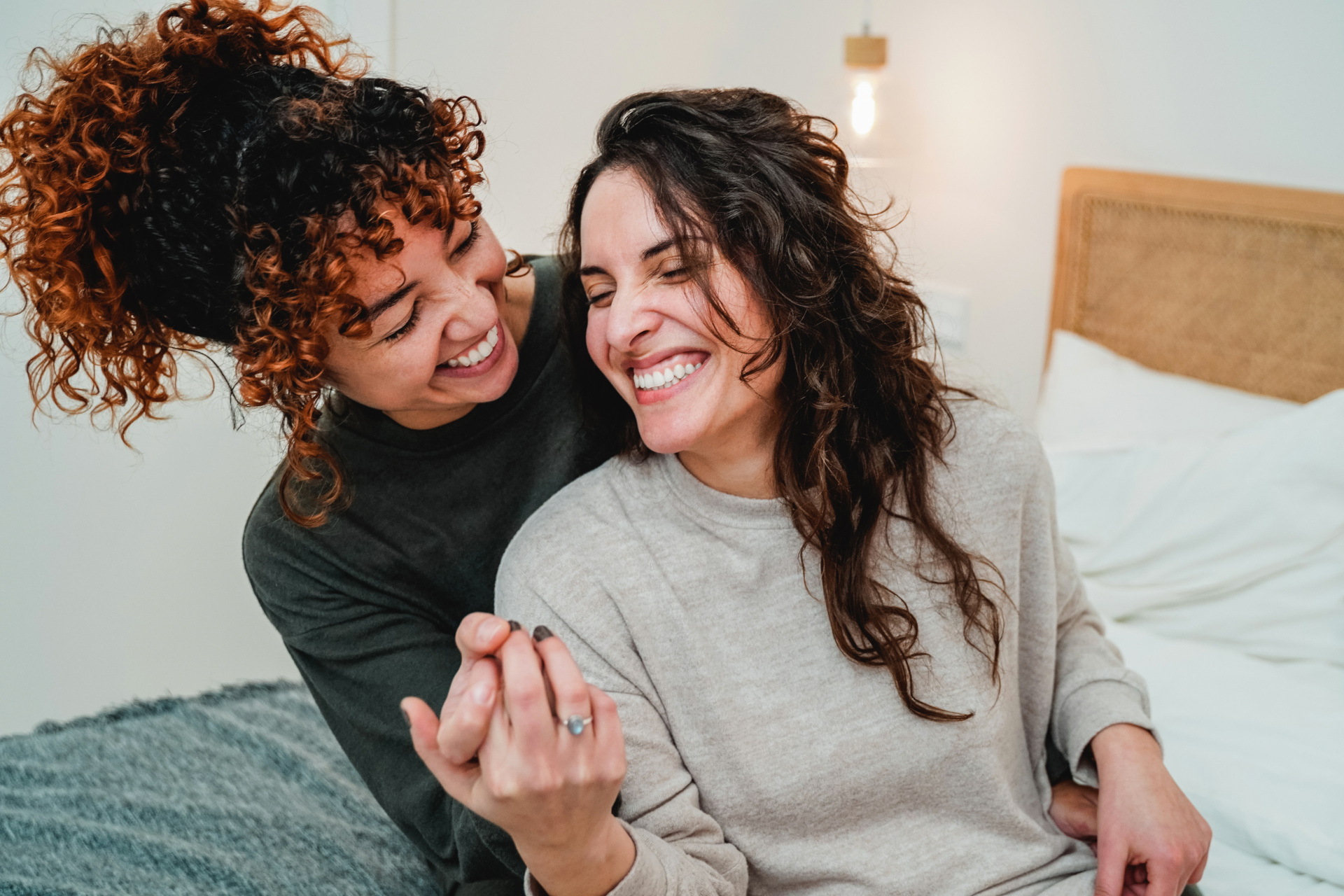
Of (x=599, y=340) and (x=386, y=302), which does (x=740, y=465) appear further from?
(x=386, y=302)

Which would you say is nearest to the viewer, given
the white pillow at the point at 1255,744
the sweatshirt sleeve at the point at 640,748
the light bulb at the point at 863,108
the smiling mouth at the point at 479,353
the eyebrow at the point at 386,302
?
the sweatshirt sleeve at the point at 640,748

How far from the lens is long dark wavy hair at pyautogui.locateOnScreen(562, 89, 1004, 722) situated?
3.29ft

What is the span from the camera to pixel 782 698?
1017 mm

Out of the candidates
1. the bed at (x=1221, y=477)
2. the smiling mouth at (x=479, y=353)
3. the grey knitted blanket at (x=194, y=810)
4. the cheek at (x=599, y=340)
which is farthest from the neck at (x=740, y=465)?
the bed at (x=1221, y=477)

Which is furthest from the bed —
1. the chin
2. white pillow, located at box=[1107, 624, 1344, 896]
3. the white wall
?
the chin

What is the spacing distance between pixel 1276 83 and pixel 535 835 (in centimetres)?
195

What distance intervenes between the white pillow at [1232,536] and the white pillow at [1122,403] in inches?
4.1

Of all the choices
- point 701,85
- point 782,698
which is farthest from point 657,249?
point 701,85

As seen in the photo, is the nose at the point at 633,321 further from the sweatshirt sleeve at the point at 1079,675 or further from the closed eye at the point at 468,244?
the sweatshirt sleeve at the point at 1079,675

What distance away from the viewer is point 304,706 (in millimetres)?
1594

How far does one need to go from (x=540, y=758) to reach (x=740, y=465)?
480mm

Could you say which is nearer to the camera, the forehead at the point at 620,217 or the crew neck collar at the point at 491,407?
the forehead at the point at 620,217

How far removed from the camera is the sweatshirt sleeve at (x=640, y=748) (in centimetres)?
91

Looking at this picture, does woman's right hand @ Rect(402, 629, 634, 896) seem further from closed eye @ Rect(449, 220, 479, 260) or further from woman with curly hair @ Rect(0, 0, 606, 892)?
closed eye @ Rect(449, 220, 479, 260)
